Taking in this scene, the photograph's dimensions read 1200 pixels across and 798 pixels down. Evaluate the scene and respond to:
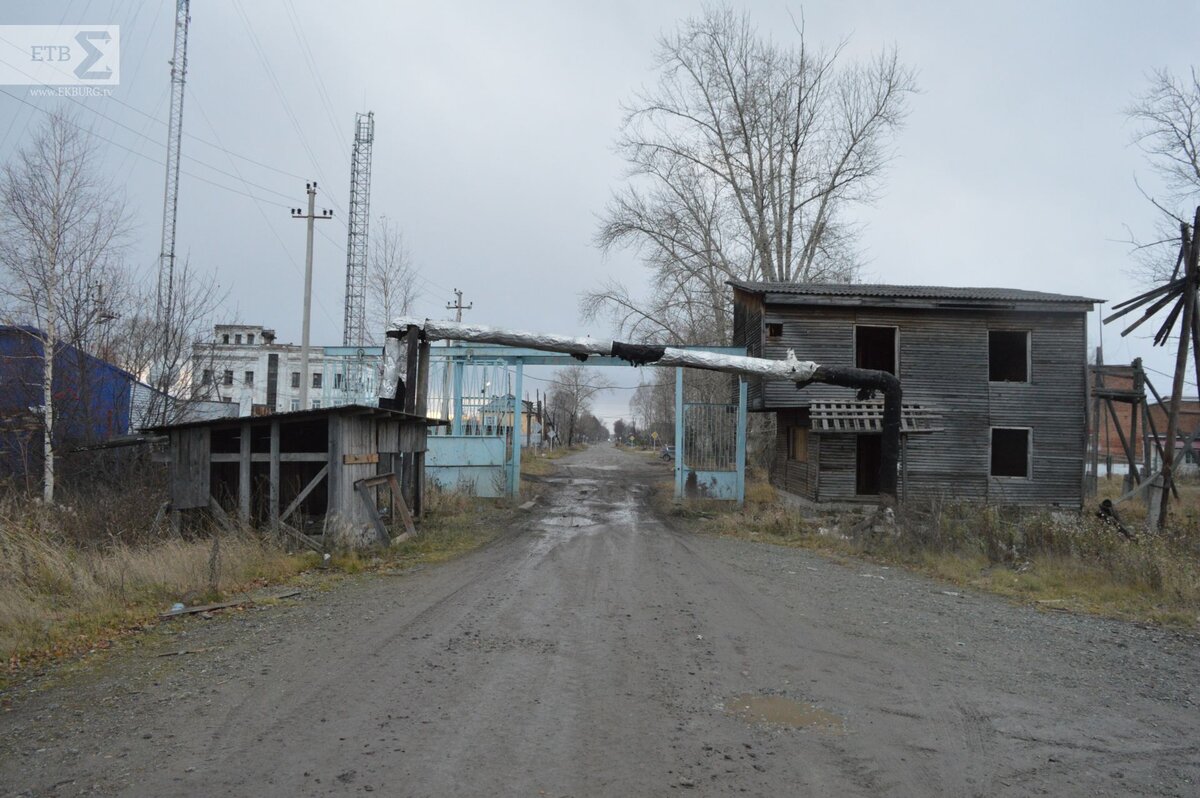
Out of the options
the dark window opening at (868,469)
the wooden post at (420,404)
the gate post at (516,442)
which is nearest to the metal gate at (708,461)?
the gate post at (516,442)

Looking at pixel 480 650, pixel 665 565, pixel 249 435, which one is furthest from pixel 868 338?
pixel 480 650

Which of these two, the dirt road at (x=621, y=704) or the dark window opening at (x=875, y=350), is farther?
the dark window opening at (x=875, y=350)

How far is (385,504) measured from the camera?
15.5 meters

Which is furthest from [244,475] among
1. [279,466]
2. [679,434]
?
[679,434]

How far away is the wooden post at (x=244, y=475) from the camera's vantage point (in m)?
12.0

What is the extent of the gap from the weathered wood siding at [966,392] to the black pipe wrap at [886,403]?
11.5 feet

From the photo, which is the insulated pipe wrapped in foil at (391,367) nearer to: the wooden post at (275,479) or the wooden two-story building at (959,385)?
the wooden post at (275,479)

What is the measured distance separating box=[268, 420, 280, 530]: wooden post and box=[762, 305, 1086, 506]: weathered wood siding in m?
12.5

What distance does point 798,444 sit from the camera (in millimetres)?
23688

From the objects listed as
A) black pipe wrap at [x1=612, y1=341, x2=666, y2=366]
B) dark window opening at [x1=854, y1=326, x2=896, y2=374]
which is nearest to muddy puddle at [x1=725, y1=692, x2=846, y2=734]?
black pipe wrap at [x1=612, y1=341, x2=666, y2=366]

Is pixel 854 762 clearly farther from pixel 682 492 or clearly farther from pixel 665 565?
pixel 682 492

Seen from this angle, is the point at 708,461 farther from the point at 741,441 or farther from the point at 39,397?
the point at 39,397

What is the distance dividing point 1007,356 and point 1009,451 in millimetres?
3012

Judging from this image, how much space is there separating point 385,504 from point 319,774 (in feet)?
38.2
